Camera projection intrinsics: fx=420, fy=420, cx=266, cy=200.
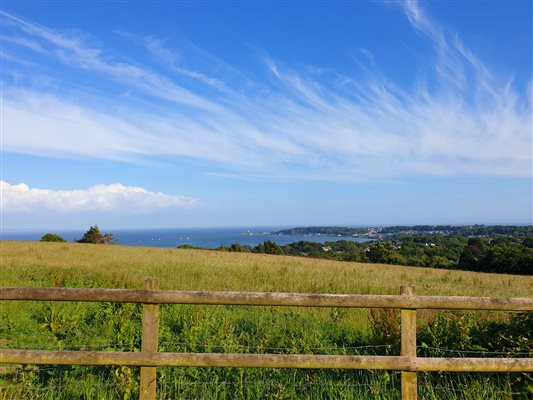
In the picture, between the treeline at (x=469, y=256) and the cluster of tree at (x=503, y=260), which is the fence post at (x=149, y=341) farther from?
the cluster of tree at (x=503, y=260)

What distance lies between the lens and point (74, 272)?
52.1ft

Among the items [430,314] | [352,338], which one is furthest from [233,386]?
[430,314]

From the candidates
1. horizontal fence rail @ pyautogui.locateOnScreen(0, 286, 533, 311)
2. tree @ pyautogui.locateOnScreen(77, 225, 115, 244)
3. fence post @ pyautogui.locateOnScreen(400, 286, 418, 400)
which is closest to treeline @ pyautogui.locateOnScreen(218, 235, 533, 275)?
tree @ pyautogui.locateOnScreen(77, 225, 115, 244)

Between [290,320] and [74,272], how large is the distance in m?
10.1

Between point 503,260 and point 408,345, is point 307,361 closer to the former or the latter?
point 408,345

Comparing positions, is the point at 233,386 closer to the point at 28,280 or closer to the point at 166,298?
the point at 166,298

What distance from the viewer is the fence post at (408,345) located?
433cm

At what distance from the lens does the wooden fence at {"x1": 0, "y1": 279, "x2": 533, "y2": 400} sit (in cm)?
427

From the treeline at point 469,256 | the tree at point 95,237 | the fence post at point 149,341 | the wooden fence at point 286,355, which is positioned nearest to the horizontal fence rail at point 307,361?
the wooden fence at point 286,355

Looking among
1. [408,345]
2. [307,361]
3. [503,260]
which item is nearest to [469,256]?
[503,260]

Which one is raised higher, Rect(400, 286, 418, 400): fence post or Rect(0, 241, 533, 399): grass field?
Rect(400, 286, 418, 400): fence post

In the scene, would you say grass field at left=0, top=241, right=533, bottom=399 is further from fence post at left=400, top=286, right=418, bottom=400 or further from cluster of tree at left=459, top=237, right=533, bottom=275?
cluster of tree at left=459, top=237, right=533, bottom=275

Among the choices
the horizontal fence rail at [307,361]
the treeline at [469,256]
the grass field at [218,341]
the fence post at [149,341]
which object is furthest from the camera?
the treeline at [469,256]

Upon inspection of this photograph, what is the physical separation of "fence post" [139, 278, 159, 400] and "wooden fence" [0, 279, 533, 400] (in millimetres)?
10
